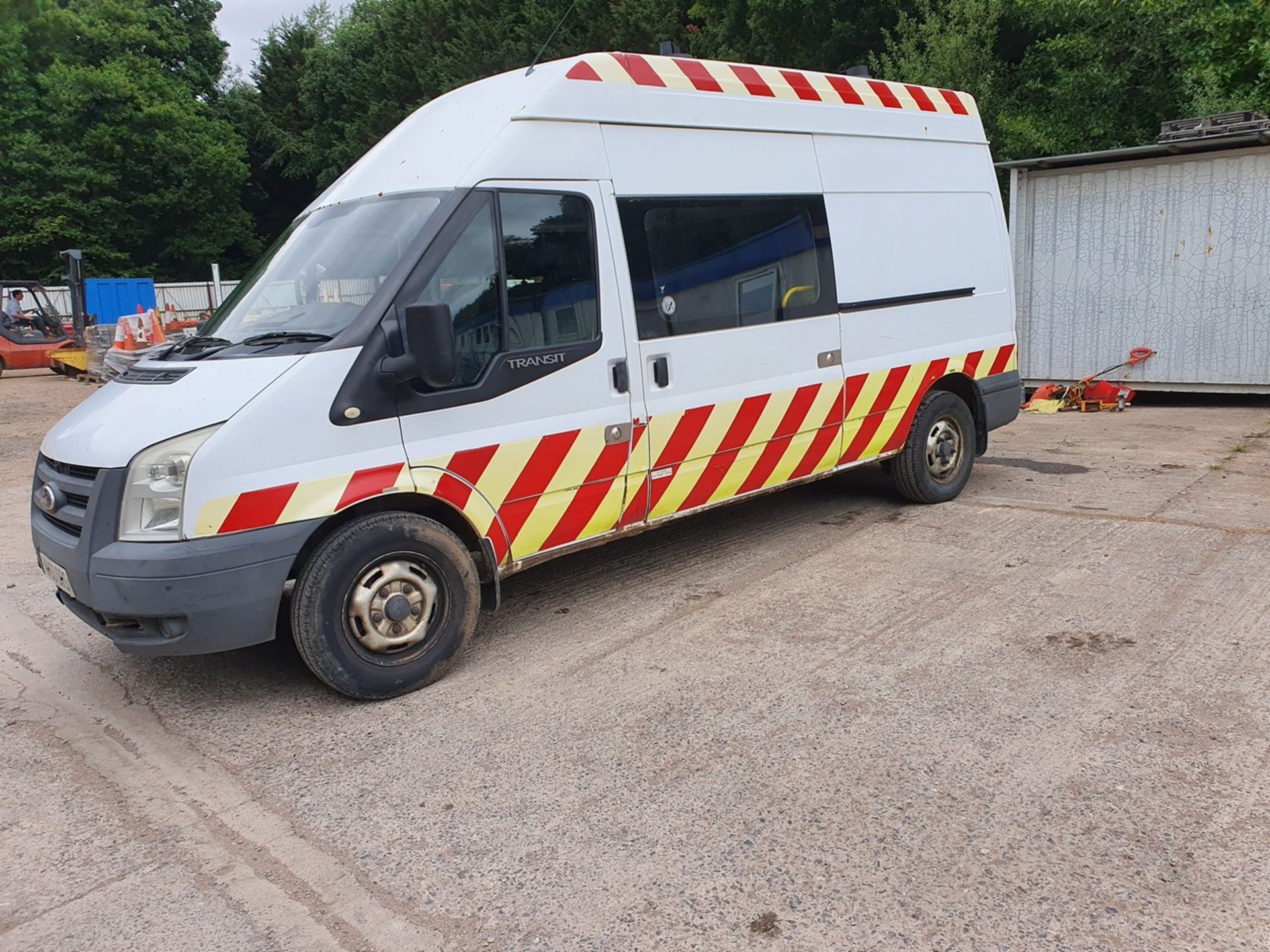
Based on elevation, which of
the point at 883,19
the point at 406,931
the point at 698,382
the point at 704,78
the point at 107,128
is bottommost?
the point at 406,931

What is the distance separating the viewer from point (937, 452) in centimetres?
698

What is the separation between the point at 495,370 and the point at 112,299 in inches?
981

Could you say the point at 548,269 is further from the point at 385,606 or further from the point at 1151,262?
the point at 1151,262

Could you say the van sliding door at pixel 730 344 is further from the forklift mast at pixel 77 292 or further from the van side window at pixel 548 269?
the forklift mast at pixel 77 292

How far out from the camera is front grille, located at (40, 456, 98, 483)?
3855 mm

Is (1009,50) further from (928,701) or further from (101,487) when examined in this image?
(101,487)

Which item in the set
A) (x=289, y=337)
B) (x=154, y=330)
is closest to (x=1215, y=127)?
(x=289, y=337)

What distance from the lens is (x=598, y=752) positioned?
12.1 ft

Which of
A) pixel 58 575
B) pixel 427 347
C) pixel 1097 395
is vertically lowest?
pixel 1097 395

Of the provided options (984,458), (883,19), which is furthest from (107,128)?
(984,458)

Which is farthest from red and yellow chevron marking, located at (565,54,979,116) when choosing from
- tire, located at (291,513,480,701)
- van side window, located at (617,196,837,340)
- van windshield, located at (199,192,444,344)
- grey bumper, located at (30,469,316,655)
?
grey bumper, located at (30,469,316,655)

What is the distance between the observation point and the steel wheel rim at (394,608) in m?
4.07

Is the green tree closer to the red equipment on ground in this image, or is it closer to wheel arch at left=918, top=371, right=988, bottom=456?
the red equipment on ground

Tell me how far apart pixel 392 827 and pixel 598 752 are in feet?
2.64
